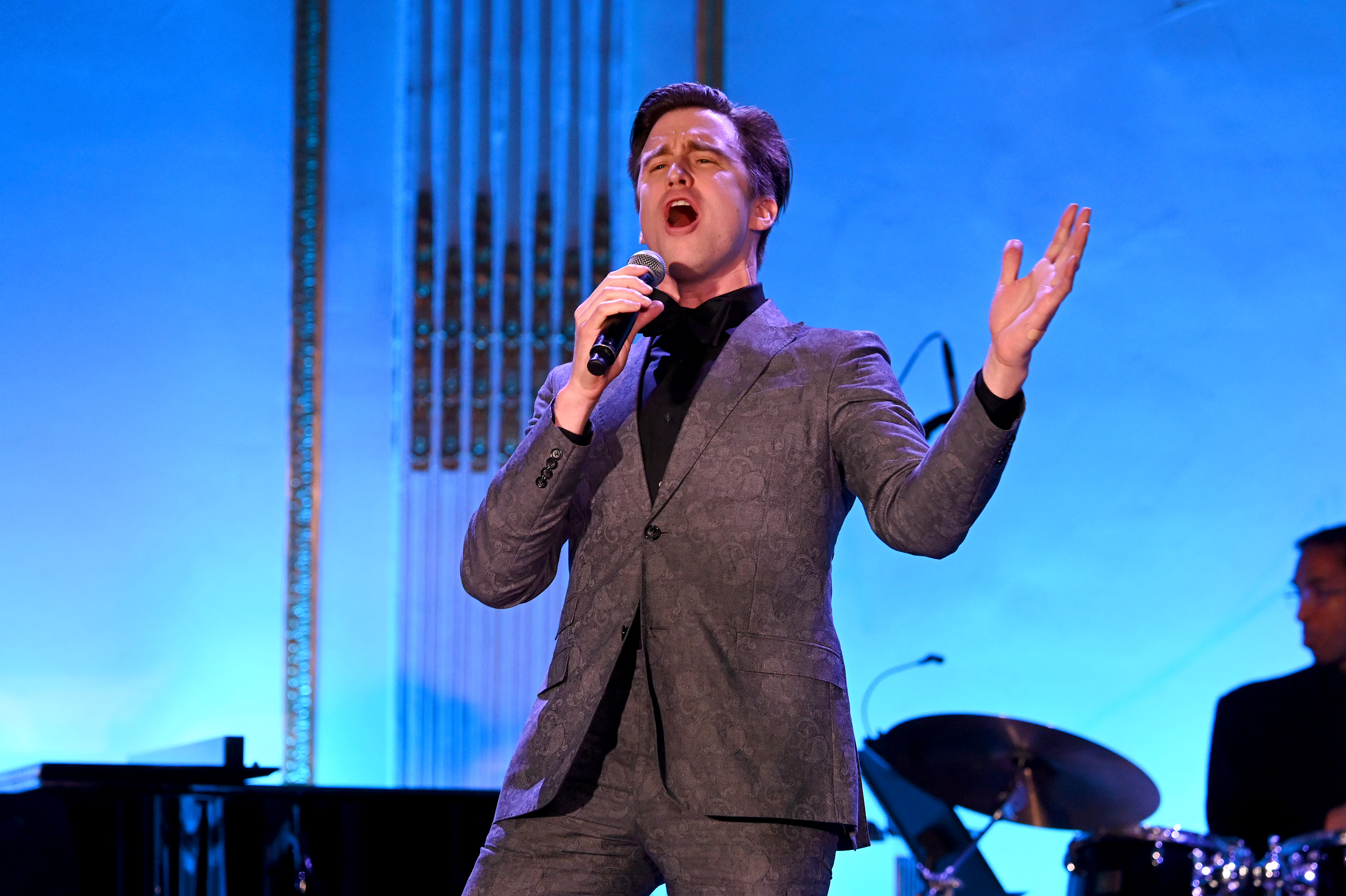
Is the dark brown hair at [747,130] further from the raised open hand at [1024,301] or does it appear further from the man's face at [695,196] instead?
the raised open hand at [1024,301]

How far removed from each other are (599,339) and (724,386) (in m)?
0.20

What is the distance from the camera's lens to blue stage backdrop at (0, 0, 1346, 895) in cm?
408

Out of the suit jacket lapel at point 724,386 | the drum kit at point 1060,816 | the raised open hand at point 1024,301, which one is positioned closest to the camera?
the raised open hand at point 1024,301

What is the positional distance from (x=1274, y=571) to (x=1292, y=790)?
2.26 feet

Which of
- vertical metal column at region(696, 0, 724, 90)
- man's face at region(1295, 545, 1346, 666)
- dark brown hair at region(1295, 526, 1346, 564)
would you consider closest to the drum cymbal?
man's face at region(1295, 545, 1346, 666)

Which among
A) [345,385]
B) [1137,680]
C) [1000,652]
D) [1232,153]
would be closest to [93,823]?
[345,385]

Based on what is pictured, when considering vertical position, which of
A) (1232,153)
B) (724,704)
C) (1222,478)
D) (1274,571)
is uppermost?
(1232,153)

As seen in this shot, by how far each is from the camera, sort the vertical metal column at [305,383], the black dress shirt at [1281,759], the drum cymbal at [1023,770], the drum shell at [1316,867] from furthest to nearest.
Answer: the vertical metal column at [305,383]
the black dress shirt at [1281,759]
the drum cymbal at [1023,770]
the drum shell at [1316,867]

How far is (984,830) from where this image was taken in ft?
10.4

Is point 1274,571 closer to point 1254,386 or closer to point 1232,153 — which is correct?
point 1254,386

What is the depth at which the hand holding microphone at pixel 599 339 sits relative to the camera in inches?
63.8

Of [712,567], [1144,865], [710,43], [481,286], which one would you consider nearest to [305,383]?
[481,286]

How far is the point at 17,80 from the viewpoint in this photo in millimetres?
4242

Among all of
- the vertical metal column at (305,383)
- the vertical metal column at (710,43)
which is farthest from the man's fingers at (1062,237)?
the vertical metal column at (305,383)
